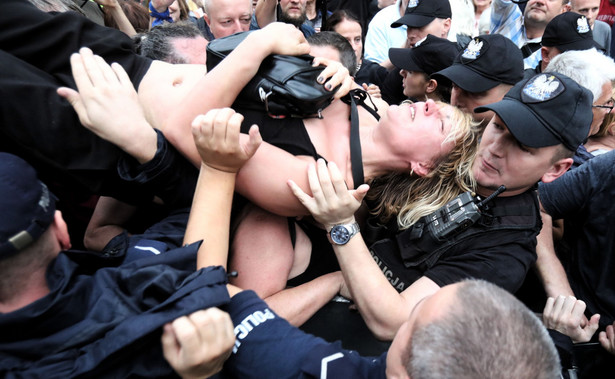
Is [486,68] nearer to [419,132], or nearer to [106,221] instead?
[419,132]

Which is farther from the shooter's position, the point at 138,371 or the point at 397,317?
the point at 397,317

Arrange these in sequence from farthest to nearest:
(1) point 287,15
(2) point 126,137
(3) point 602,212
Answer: (1) point 287,15, (3) point 602,212, (2) point 126,137

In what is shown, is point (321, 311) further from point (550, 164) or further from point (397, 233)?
point (550, 164)

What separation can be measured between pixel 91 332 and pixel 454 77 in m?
2.74

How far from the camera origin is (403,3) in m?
5.39

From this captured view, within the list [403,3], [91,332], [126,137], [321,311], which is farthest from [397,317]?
[403,3]

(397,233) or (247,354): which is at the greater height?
(247,354)

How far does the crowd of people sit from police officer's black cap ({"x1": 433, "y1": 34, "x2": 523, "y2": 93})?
19.5 inches

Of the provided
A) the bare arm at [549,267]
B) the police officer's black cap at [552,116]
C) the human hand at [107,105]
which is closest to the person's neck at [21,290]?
the human hand at [107,105]

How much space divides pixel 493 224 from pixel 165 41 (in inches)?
83.4

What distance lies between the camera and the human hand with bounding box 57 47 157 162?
63.4 inches

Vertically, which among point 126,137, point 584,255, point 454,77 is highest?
point 126,137

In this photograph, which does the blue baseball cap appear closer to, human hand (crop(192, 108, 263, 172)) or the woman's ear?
human hand (crop(192, 108, 263, 172))

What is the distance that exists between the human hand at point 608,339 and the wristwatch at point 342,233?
1461 mm
